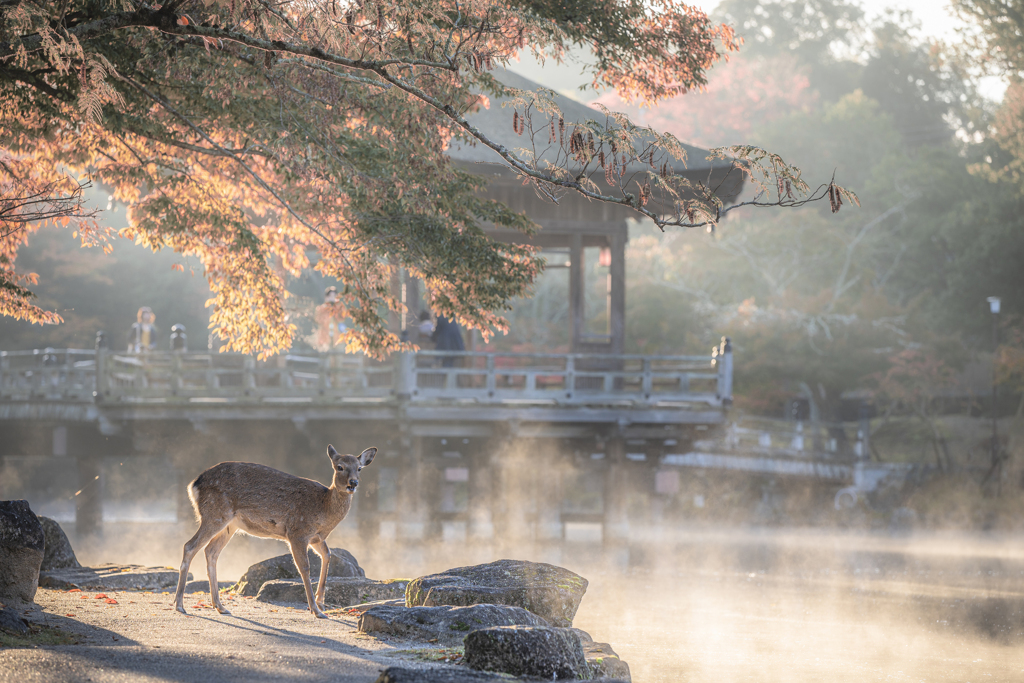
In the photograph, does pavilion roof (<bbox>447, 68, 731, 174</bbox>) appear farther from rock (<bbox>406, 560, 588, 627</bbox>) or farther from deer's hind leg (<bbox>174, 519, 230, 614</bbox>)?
deer's hind leg (<bbox>174, 519, 230, 614</bbox>)

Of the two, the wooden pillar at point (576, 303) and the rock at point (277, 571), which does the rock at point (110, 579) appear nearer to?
the rock at point (277, 571)

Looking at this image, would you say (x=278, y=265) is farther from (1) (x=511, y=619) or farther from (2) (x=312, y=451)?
(1) (x=511, y=619)

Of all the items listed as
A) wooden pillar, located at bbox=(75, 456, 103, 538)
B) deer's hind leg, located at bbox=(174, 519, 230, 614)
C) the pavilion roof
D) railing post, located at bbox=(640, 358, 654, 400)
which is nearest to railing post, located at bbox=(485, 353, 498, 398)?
railing post, located at bbox=(640, 358, 654, 400)

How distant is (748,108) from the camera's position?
40.0 m

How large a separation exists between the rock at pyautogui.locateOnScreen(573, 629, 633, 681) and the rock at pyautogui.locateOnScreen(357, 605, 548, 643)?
51cm

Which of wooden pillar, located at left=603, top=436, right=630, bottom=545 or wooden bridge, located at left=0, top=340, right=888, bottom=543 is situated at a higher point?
wooden bridge, located at left=0, top=340, right=888, bottom=543

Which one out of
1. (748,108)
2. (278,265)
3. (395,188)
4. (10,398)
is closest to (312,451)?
(278,265)

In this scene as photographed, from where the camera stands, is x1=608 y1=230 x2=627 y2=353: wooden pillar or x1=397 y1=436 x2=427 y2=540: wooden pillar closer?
x1=397 y1=436 x2=427 y2=540: wooden pillar

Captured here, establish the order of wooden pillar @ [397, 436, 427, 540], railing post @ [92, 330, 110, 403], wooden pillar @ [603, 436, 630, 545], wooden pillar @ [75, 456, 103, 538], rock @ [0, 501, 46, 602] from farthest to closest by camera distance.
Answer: wooden pillar @ [75, 456, 103, 538]
wooden pillar @ [603, 436, 630, 545]
wooden pillar @ [397, 436, 427, 540]
railing post @ [92, 330, 110, 403]
rock @ [0, 501, 46, 602]

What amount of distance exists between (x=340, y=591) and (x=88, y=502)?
16027mm

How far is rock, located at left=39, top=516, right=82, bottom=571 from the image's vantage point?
407 inches

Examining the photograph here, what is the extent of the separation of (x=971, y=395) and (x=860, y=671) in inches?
961

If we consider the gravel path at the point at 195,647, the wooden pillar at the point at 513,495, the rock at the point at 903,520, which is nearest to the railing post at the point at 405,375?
the wooden pillar at the point at 513,495

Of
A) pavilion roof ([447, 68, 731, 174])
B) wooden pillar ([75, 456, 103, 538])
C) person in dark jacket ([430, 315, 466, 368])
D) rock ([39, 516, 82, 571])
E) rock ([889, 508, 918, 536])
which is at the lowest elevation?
rock ([889, 508, 918, 536])
